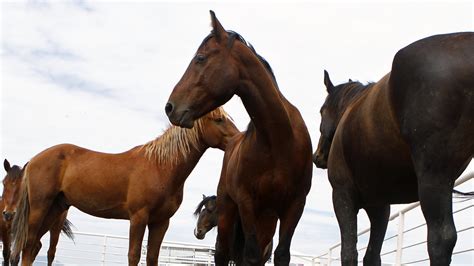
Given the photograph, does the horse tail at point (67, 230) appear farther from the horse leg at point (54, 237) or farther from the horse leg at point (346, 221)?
the horse leg at point (346, 221)

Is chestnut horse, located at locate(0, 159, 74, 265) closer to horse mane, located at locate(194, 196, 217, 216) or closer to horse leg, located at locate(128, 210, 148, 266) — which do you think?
horse mane, located at locate(194, 196, 217, 216)

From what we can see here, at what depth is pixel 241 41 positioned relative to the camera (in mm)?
4238

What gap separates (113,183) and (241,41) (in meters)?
3.94

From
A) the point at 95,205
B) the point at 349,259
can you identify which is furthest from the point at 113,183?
the point at 349,259

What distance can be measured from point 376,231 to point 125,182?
4.29 meters

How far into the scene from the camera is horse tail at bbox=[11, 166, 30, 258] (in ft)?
26.3

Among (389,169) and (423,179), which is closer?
(423,179)

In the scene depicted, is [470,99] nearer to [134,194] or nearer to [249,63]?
[249,63]

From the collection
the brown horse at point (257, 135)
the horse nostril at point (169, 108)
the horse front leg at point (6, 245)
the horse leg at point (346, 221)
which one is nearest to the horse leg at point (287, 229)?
the brown horse at point (257, 135)

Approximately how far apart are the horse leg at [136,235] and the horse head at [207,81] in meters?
3.36

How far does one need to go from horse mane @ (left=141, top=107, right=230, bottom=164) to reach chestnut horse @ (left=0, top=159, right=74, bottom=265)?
268 centimetres

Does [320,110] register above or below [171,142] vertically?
below

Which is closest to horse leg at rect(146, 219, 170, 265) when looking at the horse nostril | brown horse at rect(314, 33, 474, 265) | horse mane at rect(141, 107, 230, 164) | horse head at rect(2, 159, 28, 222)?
horse mane at rect(141, 107, 230, 164)

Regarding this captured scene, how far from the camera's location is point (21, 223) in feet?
26.8
